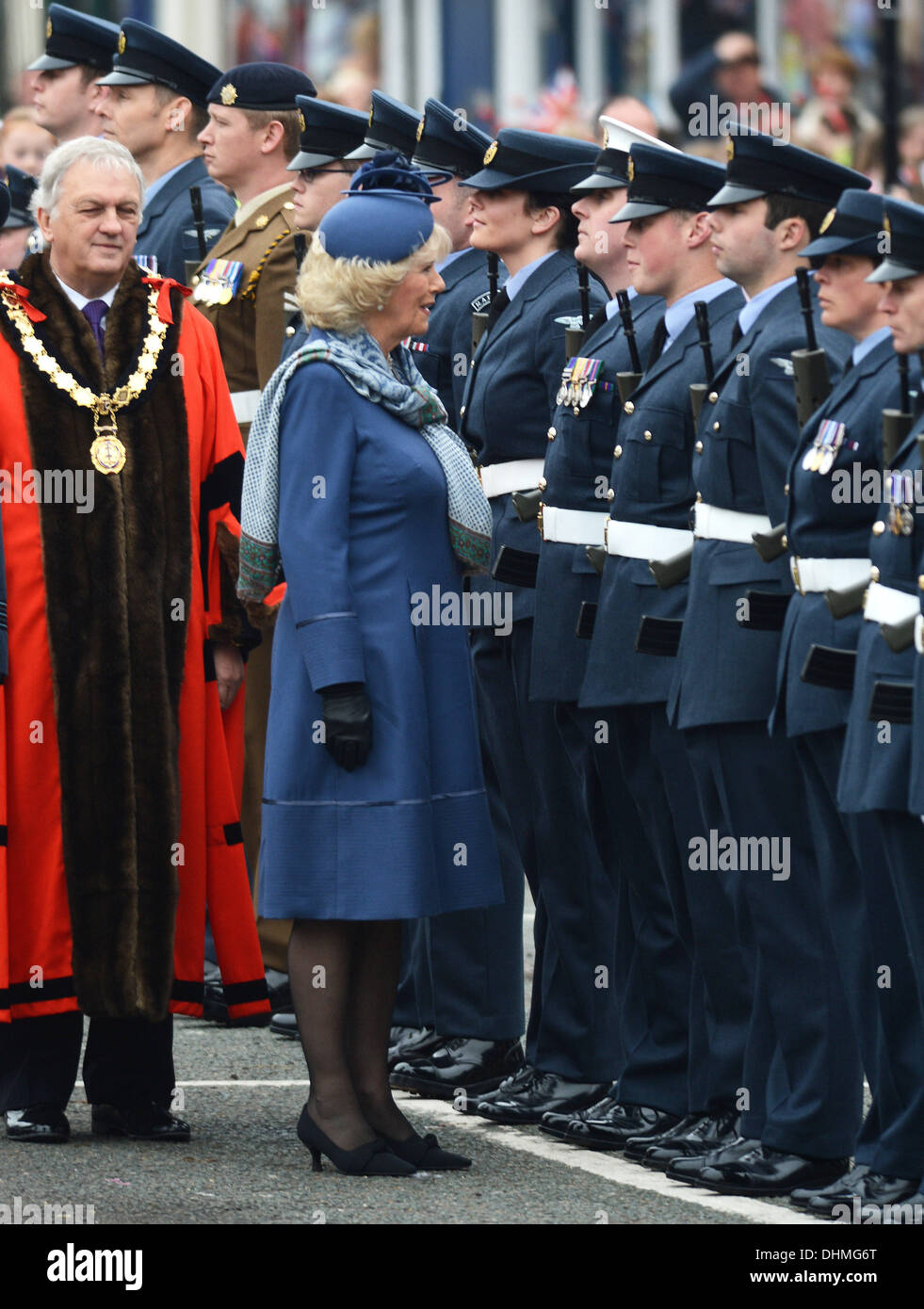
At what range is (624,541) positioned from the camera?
721 centimetres

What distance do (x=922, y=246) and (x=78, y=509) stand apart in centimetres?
224

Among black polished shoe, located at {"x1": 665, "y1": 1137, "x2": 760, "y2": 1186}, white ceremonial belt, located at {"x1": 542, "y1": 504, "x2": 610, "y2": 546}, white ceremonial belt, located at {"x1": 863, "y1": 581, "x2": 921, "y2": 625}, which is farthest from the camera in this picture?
white ceremonial belt, located at {"x1": 542, "y1": 504, "x2": 610, "y2": 546}

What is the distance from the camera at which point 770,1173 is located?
6.70 meters

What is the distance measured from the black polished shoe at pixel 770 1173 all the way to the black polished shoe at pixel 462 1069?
1.33 meters

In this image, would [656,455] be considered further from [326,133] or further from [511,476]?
[326,133]

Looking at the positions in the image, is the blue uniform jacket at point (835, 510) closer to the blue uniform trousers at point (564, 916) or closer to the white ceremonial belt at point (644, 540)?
the white ceremonial belt at point (644, 540)

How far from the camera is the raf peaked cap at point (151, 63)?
9727mm

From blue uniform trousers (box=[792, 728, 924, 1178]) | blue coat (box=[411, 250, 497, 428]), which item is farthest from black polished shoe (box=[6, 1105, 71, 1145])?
blue coat (box=[411, 250, 497, 428])

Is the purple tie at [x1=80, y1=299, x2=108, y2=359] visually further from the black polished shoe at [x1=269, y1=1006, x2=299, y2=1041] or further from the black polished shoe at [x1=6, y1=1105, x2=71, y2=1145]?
the black polished shoe at [x1=269, y1=1006, x2=299, y2=1041]

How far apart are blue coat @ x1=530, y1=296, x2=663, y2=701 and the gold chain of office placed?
39.7 inches

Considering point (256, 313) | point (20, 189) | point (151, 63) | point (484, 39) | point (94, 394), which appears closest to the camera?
point (94, 394)

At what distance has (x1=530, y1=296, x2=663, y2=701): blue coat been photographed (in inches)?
293

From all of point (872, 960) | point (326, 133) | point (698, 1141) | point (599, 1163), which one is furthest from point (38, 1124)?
point (326, 133)

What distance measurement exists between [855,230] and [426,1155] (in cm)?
223
